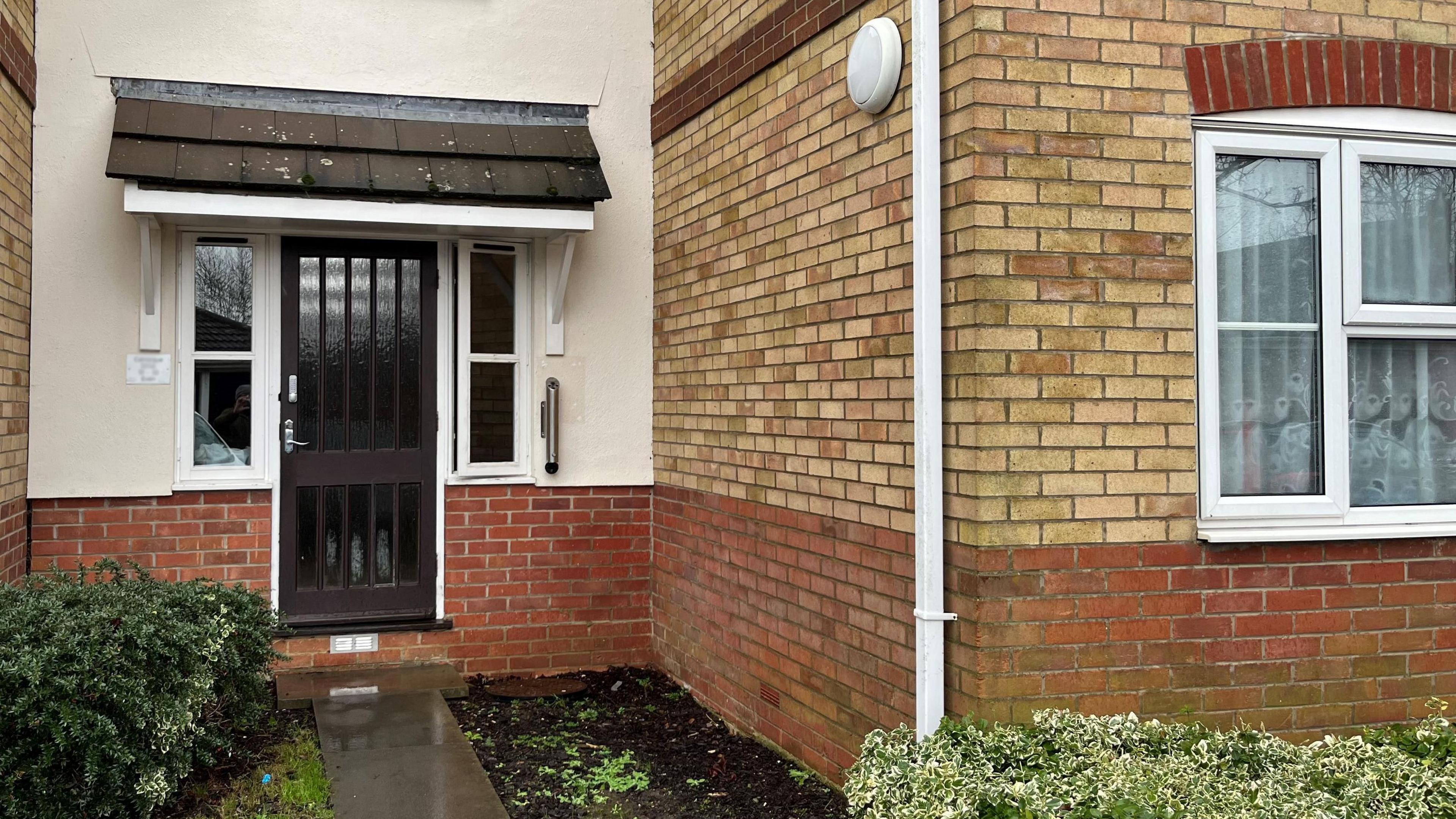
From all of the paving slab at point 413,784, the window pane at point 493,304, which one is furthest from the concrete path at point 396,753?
the window pane at point 493,304

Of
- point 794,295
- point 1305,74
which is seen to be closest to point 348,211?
point 794,295

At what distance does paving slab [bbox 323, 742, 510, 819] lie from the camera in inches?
188

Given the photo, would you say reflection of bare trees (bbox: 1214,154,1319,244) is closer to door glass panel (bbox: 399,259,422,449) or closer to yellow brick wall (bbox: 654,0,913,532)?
yellow brick wall (bbox: 654,0,913,532)

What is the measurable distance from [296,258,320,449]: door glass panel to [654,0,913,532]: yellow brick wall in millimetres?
2029

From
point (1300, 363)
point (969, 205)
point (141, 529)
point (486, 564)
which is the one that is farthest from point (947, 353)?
point (141, 529)

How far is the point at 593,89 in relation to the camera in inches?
294

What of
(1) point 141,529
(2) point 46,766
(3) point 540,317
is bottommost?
(2) point 46,766

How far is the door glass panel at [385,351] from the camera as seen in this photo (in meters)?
7.14

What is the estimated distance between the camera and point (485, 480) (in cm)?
727

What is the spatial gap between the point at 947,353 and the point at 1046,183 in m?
0.67

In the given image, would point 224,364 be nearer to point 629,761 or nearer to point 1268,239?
point 629,761

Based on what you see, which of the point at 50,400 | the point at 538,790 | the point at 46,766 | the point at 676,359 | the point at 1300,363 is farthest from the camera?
the point at 676,359

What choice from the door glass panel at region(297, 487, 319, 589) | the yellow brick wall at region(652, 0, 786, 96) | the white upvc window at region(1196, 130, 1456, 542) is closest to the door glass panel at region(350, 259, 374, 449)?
the door glass panel at region(297, 487, 319, 589)

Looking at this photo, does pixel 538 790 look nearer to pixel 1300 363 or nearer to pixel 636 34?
pixel 1300 363
